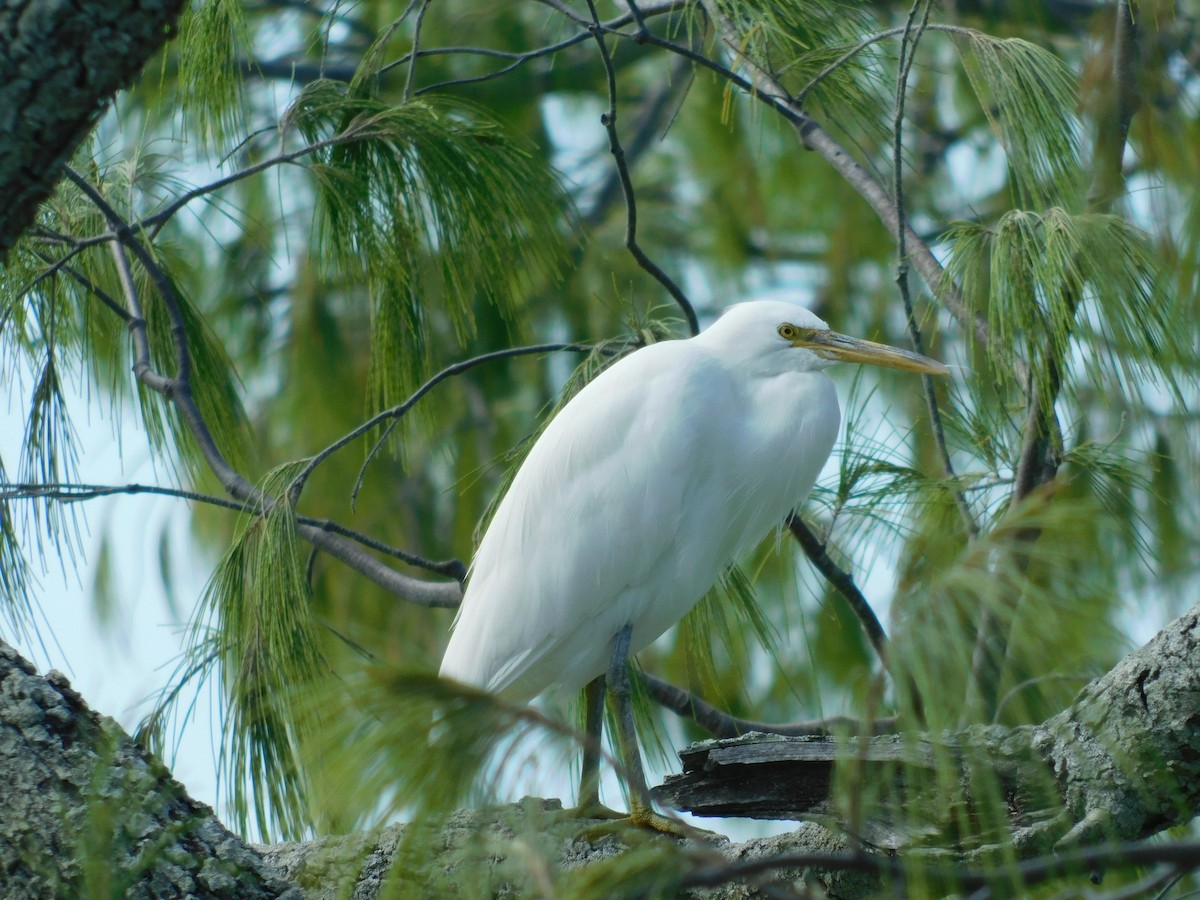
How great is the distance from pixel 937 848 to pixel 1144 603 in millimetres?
1259

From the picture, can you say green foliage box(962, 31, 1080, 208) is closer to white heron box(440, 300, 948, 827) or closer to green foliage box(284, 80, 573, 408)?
white heron box(440, 300, 948, 827)

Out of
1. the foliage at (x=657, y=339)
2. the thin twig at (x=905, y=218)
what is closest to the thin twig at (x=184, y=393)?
the foliage at (x=657, y=339)

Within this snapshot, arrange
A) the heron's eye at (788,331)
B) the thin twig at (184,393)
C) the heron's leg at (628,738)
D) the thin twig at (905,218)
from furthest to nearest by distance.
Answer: the heron's eye at (788,331)
the thin twig at (184,393)
the heron's leg at (628,738)
the thin twig at (905,218)

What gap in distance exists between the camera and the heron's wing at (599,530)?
5.56 ft

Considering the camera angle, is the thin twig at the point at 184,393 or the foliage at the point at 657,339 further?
the thin twig at the point at 184,393

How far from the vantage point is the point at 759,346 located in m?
1.81

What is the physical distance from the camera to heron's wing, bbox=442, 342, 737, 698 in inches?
66.7

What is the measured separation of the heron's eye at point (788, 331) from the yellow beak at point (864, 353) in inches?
0.5

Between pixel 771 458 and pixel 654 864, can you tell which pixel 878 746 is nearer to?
pixel 654 864

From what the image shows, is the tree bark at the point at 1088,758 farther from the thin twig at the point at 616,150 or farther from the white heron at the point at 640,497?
the thin twig at the point at 616,150

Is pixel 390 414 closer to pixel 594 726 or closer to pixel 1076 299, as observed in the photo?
pixel 594 726

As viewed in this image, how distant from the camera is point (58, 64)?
78 centimetres

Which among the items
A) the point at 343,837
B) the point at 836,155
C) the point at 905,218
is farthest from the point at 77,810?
the point at 836,155

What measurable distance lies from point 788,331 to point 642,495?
0.32 metres
